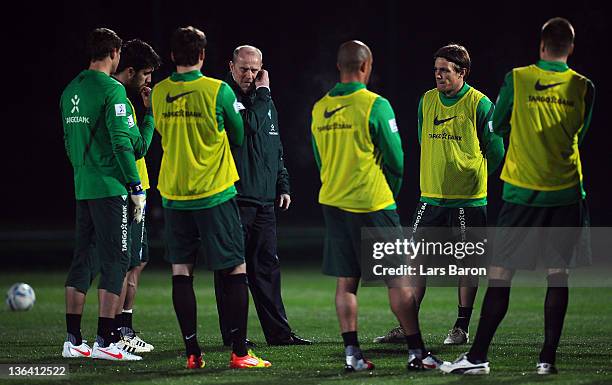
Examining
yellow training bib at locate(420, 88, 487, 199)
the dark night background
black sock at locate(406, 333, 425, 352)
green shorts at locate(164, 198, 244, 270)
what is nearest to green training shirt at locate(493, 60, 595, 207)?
black sock at locate(406, 333, 425, 352)

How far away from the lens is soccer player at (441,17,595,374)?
6.12 metres

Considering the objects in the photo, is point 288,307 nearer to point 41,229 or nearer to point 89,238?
point 89,238

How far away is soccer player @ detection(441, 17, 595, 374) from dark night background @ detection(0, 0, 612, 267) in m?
13.3

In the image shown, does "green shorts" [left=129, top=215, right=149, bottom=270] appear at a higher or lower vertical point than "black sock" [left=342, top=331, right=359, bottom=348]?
higher

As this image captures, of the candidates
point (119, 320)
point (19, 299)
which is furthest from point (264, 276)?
point (19, 299)

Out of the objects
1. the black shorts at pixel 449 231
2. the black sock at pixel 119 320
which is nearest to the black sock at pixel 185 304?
the black sock at pixel 119 320

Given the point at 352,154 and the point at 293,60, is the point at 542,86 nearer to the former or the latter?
the point at 352,154

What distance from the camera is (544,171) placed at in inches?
242

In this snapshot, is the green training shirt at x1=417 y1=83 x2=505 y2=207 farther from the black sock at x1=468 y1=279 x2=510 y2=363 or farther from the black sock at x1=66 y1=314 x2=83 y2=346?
the black sock at x1=66 y1=314 x2=83 y2=346

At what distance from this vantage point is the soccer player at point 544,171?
612cm

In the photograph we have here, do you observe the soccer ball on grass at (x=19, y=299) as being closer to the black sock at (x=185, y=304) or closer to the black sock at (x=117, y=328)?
the black sock at (x=117, y=328)

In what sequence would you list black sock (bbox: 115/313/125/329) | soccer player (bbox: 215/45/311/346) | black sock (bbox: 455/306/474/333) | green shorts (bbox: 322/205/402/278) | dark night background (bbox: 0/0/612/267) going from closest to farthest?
green shorts (bbox: 322/205/402/278)
black sock (bbox: 115/313/125/329)
soccer player (bbox: 215/45/311/346)
black sock (bbox: 455/306/474/333)
dark night background (bbox: 0/0/612/267)

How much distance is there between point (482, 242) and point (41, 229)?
15416mm

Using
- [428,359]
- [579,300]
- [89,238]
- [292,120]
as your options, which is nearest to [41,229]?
[292,120]
